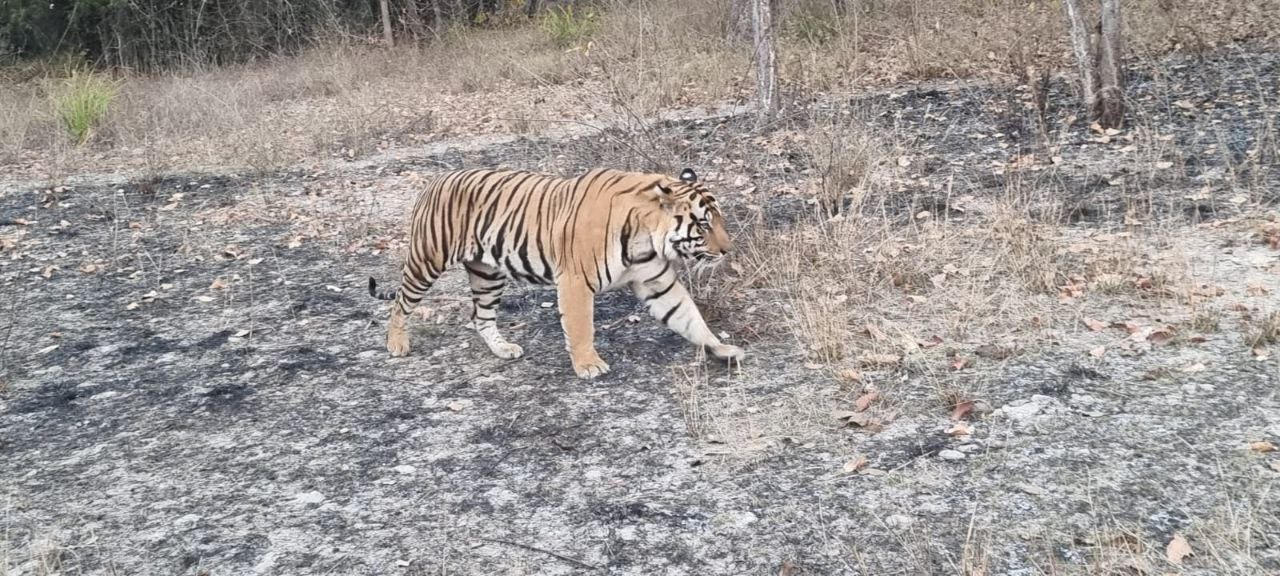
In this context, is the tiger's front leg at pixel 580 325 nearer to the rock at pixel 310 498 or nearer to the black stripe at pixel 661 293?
the black stripe at pixel 661 293

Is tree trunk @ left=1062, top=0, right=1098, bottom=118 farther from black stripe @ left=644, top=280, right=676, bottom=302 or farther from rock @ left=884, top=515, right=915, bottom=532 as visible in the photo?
rock @ left=884, top=515, right=915, bottom=532

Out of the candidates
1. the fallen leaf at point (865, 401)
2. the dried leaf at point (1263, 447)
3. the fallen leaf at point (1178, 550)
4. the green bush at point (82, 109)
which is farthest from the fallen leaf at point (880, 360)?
the green bush at point (82, 109)

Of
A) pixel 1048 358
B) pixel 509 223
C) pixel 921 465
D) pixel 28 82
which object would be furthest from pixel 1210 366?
pixel 28 82

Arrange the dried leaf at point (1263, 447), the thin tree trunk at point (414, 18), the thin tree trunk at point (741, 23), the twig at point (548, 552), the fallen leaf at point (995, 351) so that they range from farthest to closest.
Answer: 1. the thin tree trunk at point (414, 18)
2. the thin tree trunk at point (741, 23)
3. the fallen leaf at point (995, 351)
4. the dried leaf at point (1263, 447)
5. the twig at point (548, 552)

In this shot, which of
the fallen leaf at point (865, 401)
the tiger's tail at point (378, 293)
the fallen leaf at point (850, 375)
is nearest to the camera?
the fallen leaf at point (865, 401)

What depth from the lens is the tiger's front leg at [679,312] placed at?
5.23 meters

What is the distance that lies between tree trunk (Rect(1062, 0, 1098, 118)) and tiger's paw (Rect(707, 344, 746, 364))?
501 cm

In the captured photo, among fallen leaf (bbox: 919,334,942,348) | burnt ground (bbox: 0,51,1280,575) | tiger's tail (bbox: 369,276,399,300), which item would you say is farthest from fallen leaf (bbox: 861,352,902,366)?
tiger's tail (bbox: 369,276,399,300)

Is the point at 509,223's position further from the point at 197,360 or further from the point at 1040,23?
the point at 1040,23

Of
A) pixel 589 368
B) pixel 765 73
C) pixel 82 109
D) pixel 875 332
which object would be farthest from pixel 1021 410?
pixel 82 109

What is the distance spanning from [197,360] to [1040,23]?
9.66 m

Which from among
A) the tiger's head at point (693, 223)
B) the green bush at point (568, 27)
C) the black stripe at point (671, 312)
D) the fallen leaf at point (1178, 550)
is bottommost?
the fallen leaf at point (1178, 550)

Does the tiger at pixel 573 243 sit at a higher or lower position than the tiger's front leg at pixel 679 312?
higher

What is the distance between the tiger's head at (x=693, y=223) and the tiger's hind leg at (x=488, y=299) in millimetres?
1219
